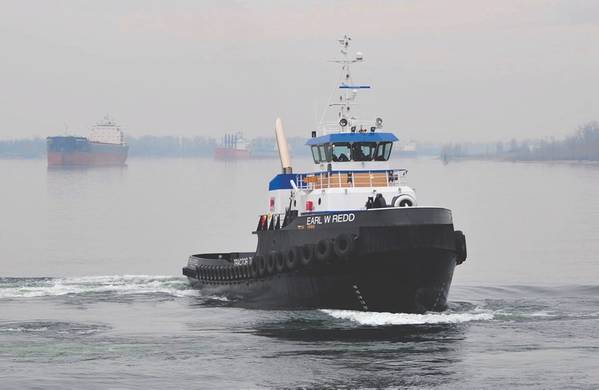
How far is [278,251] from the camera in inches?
1291

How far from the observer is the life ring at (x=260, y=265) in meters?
33.3

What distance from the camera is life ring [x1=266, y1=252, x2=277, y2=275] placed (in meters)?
32.6

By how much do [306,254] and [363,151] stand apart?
13.8 feet

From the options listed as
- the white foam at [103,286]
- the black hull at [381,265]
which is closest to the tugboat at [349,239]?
the black hull at [381,265]

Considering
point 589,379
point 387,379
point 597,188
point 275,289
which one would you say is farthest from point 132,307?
point 597,188

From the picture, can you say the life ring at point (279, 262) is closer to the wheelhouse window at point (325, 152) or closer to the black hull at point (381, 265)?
the black hull at point (381, 265)

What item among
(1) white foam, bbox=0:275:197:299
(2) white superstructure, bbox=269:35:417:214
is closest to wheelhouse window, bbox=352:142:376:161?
(2) white superstructure, bbox=269:35:417:214

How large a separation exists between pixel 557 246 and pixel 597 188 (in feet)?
227

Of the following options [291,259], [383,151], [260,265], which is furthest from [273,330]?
[383,151]

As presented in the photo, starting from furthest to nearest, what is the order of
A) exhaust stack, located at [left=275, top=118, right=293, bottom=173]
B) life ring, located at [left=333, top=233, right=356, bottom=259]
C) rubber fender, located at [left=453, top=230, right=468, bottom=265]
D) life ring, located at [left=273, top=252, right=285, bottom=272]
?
1. exhaust stack, located at [left=275, top=118, right=293, bottom=173]
2. rubber fender, located at [left=453, top=230, right=468, bottom=265]
3. life ring, located at [left=273, top=252, right=285, bottom=272]
4. life ring, located at [left=333, top=233, right=356, bottom=259]

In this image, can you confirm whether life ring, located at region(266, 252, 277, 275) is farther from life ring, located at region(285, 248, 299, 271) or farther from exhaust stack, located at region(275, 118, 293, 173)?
exhaust stack, located at region(275, 118, 293, 173)

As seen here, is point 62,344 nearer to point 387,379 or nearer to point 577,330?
point 387,379

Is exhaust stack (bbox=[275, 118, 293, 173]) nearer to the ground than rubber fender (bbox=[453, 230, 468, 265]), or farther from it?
farther from it

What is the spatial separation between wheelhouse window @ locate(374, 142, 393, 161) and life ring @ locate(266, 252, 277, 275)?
4.45 m
